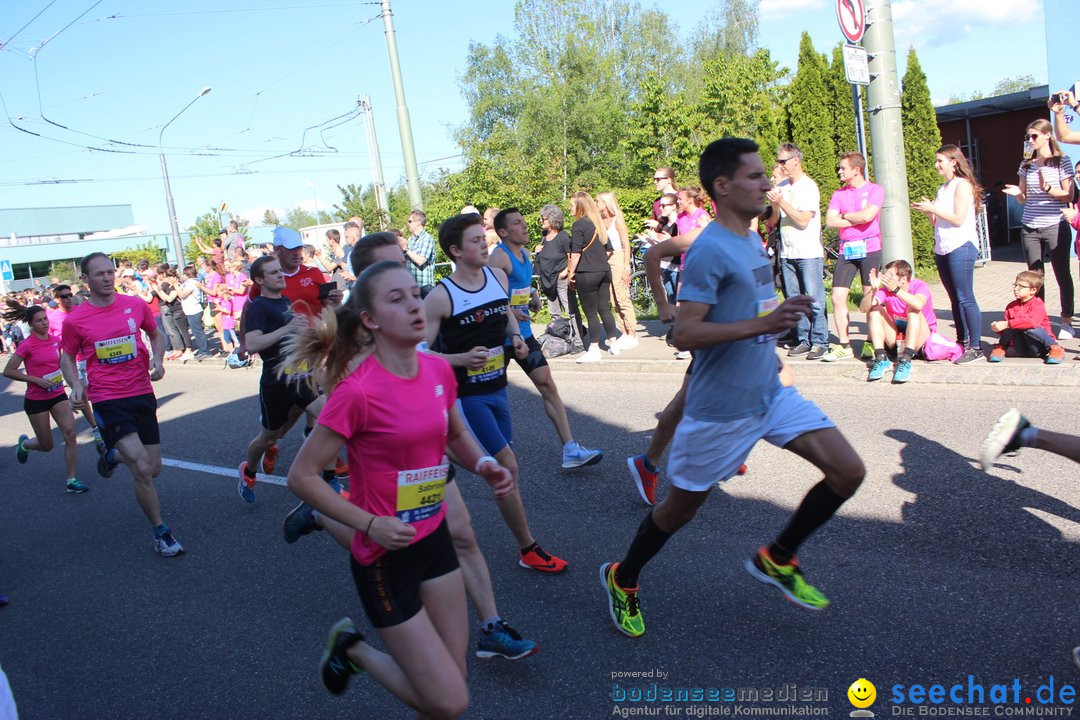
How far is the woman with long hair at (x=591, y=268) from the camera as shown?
10614 millimetres

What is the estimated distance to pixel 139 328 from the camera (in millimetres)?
6496

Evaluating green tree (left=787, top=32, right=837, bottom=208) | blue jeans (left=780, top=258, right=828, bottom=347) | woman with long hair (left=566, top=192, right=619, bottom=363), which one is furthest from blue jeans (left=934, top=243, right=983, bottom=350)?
green tree (left=787, top=32, right=837, bottom=208)

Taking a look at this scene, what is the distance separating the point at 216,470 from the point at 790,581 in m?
6.16

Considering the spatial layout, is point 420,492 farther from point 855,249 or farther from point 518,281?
point 855,249

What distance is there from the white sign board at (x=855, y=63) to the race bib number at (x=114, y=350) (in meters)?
6.95

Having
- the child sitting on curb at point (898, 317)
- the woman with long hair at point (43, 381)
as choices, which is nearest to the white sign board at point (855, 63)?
the child sitting on curb at point (898, 317)

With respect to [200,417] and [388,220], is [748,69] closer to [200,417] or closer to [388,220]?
[388,220]

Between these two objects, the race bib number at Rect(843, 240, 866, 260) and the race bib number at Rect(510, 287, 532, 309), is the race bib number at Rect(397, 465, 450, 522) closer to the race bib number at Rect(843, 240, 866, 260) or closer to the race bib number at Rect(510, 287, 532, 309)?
the race bib number at Rect(510, 287, 532, 309)

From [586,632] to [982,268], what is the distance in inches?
506

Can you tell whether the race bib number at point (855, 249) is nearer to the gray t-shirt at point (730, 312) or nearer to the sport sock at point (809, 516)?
the gray t-shirt at point (730, 312)

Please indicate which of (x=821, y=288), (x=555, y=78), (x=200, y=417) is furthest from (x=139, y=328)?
(x=555, y=78)

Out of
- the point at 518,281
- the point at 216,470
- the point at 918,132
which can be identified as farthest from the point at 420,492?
the point at 918,132

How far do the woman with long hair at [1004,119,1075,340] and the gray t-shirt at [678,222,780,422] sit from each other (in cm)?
562

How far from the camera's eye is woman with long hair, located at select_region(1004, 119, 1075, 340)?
8.07m
